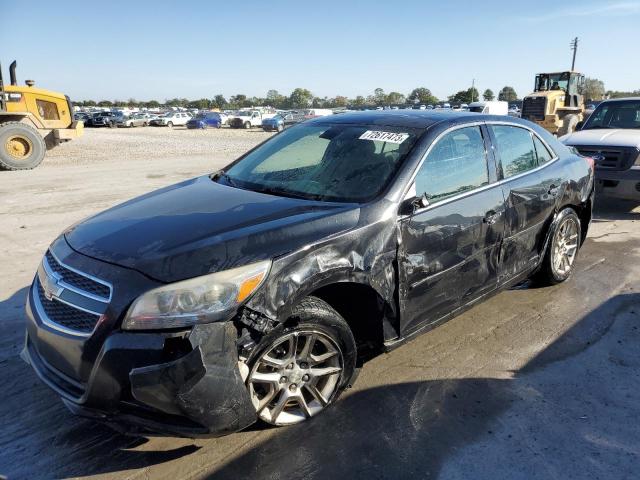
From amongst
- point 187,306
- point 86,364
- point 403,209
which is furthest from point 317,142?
point 86,364

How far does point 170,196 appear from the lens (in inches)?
140

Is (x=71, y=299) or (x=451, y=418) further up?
(x=71, y=299)

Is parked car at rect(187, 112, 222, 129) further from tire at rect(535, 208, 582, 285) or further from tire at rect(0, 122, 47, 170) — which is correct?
tire at rect(535, 208, 582, 285)

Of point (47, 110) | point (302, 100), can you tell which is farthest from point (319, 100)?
point (47, 110)

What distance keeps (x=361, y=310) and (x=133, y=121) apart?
156ft

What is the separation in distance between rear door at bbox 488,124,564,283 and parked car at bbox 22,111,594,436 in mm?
18

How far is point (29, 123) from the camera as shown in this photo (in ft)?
48.2

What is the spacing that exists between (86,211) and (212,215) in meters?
6.15

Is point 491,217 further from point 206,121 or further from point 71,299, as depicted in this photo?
point 206,121

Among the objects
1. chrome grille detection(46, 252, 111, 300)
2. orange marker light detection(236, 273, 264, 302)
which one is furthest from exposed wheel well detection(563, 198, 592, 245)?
chrome grille detection(46, 252, 111, 300)

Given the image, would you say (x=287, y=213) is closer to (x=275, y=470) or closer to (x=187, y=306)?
(x=187, y=306)

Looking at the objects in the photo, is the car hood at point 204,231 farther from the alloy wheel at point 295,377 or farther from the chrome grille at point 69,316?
the alloy wheel at point 295,377

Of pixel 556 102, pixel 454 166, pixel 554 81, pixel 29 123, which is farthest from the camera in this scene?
pixel 554 81

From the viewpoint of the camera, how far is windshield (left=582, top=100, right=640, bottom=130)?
8836 mm
